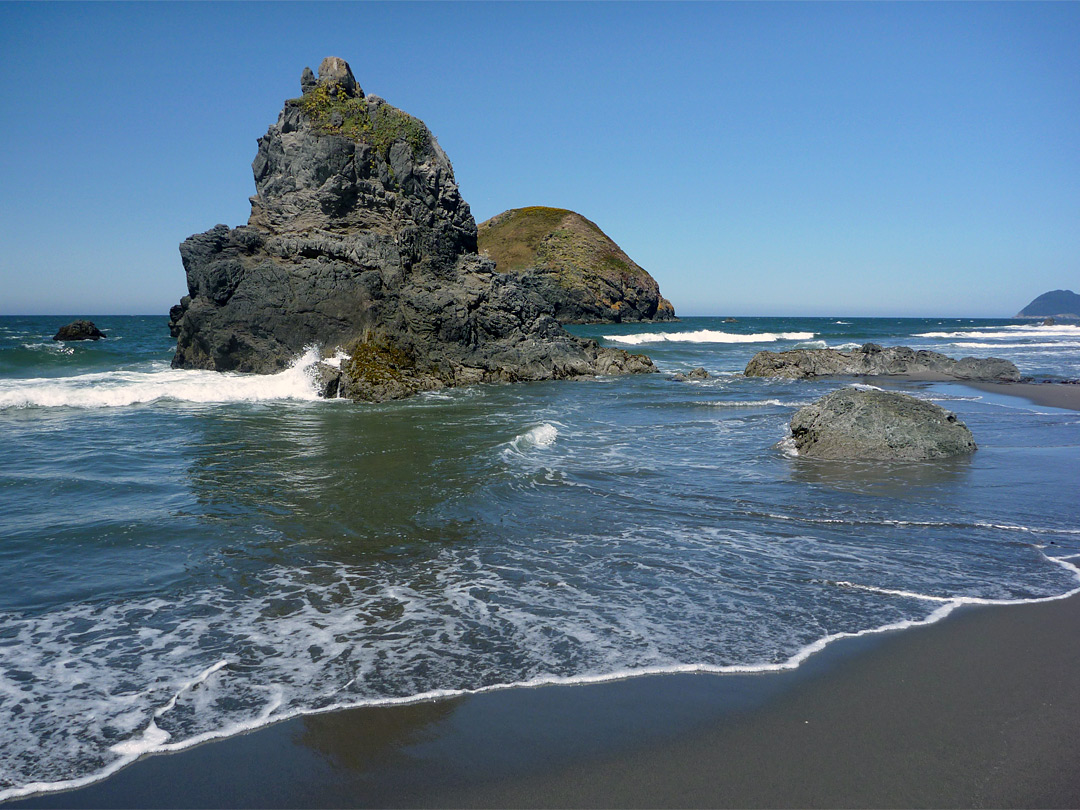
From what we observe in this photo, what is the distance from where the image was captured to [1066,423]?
13.4m

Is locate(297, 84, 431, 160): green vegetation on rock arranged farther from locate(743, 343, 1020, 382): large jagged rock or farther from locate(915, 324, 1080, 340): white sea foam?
locate(915, 324, 1080, 340): white sea foam

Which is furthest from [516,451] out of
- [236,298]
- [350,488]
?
[236,298]

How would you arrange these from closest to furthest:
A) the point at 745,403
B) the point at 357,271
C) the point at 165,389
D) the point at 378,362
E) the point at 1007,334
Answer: the point at 745,403 → the point at 165,389 → the point at 378,362 → the point at 357,271 → the point at 1007,334

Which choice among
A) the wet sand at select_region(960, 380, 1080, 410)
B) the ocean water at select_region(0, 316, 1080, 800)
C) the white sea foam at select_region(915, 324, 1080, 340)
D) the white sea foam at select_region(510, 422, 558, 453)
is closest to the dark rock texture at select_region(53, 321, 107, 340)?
the ocean water at select_region(0, 316, 1080, 800)

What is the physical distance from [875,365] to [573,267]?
57423 mm

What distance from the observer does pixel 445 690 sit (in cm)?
384

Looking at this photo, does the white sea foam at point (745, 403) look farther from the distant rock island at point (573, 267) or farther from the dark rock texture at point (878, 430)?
the distant rock island at point (573, 267)

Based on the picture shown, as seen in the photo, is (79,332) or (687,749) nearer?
(687,749)

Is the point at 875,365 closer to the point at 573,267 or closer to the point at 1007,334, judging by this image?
the point at 1007,334

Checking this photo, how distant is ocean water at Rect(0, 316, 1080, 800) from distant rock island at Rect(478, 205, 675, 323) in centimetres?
6340

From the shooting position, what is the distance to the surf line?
3207 millimetres

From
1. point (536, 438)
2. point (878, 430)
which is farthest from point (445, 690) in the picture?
point (878, 430)

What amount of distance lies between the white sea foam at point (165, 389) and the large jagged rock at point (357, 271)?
35.5 inches

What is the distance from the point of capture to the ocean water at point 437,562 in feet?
13.0
